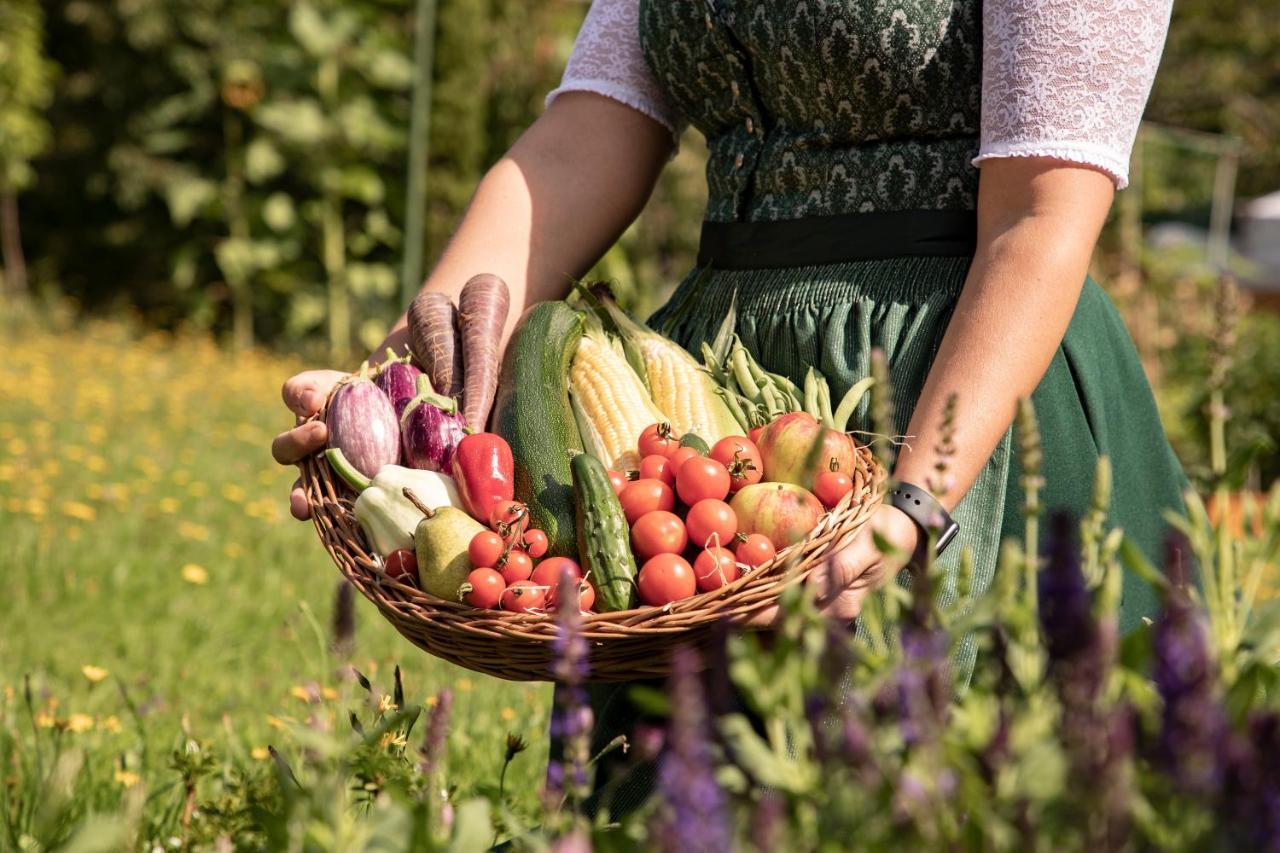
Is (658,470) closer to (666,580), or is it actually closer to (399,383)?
(666,580)

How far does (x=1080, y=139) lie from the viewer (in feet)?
5.44

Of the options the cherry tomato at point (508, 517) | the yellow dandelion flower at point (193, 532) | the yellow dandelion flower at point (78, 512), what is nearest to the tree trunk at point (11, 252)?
the yellow dandelion flower at point (78, 512)

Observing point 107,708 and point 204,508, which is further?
point 204,508

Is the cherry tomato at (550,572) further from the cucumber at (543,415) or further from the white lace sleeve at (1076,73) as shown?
the white lace sleeve at (1076,73)

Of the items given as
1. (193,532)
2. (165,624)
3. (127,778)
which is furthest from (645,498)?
(193,532)

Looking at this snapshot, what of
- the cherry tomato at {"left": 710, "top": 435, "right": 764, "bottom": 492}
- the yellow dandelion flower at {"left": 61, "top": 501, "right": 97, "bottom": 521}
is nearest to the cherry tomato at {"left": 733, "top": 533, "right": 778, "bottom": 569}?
the cherry tomato at {"left": 710, "top": 435, "right": 764, "bottom": 492}

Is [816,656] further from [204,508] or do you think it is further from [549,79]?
[549,79]

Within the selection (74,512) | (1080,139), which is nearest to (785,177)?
(1080,139)

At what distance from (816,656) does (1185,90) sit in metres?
23.0

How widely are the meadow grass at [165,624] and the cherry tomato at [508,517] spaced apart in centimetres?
26

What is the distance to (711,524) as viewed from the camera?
62.6 inches

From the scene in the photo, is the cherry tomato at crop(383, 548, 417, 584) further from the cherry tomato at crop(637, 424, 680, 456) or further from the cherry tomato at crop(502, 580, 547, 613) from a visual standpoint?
the cherry tomato at crop(637, 424, 680, 456)

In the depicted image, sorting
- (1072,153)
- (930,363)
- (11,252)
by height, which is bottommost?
(11,252)

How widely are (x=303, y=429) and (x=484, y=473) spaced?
11.4 inches
